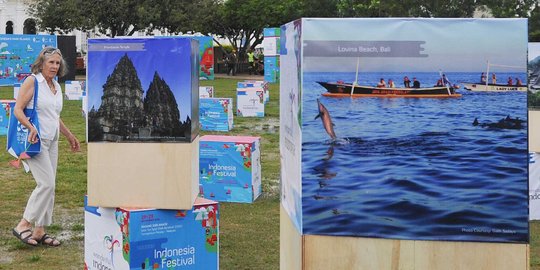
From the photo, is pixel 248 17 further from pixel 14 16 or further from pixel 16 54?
pixel 14 16

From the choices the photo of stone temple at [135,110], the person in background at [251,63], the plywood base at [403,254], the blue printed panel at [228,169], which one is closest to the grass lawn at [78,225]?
the blue printed panel at [228,169]

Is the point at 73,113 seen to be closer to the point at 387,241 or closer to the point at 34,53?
the point at 34,53

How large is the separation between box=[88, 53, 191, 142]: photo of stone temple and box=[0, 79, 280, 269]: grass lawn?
1596 mm

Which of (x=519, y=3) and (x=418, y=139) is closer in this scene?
(x=418, y=139)

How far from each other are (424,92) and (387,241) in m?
0.74

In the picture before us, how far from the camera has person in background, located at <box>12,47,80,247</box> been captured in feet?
20.6

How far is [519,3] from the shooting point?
121ft

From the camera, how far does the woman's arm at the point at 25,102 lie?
6.18 m

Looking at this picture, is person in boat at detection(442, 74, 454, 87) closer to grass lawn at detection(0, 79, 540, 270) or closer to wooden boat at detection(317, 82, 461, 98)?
wooden boat at detection(317, 82, 461, 98)

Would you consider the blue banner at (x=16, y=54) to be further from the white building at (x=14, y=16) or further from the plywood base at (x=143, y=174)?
the white building at (x=14, y=16)

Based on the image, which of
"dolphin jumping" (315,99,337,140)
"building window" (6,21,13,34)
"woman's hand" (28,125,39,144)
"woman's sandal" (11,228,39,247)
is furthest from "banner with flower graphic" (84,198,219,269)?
"building window" (6,21,13,34)

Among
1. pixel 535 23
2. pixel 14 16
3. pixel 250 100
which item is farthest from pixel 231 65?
pixel 14 16

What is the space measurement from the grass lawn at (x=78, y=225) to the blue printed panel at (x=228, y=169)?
0.54 feet

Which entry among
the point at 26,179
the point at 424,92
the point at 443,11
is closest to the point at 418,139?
the point at 424,92
